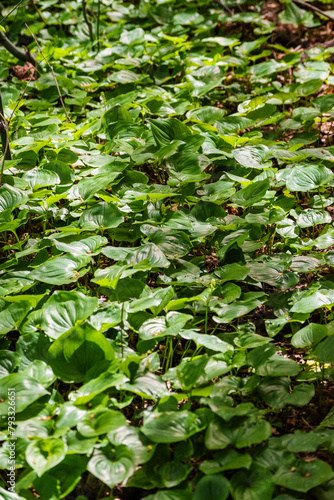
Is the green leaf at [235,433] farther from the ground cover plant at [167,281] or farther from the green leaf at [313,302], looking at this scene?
the green leaf at [313,302]

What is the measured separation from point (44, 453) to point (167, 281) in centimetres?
92

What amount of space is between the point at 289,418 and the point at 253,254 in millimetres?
844

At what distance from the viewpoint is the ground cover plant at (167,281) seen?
4.92 ft

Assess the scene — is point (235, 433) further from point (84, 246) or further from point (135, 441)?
point (84, 246)

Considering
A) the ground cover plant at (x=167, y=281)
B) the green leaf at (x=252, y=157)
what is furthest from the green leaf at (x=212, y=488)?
the green leaf at (x=252, y=157)

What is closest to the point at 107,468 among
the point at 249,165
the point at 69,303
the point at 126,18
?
the point at 69,303

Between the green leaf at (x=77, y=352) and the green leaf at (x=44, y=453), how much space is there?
285 millimetres

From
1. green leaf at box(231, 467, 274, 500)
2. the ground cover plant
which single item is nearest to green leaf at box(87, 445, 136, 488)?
the ground cover plant

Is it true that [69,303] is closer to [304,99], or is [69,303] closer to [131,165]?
[131,165]

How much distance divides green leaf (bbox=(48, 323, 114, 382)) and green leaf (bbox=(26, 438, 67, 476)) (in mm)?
285

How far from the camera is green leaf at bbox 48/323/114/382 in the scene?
1726mm

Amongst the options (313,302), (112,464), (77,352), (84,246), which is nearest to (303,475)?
(112,464)

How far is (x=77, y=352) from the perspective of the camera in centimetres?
174

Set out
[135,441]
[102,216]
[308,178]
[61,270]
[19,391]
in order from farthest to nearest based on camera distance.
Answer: [308,178] → [102,216] → [61,270] → [19,391] → [135,441]
